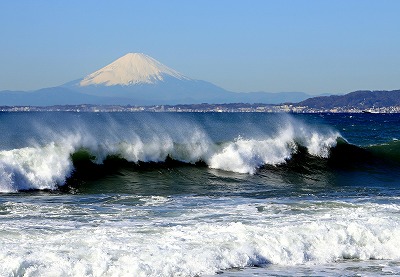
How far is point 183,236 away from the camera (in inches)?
557

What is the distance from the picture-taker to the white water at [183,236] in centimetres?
1225

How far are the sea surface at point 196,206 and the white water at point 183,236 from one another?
0.09ft

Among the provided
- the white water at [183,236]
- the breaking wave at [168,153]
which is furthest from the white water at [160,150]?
the white water at [183,236]

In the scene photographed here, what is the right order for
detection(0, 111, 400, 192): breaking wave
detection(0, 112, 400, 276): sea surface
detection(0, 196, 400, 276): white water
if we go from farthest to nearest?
detection(0, 111, 400, 192): breaking wave, detection(0, 112, 400, 276): sea surface, detection(0, 196, 400, 276): white water

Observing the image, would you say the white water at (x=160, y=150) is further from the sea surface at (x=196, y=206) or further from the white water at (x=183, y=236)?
the white water at (x=183, y=236)

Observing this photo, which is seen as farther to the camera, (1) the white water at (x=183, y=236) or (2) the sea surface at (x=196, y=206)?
(2) the sea surface at (x=196, y=206)

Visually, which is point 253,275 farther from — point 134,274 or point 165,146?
point 165,146

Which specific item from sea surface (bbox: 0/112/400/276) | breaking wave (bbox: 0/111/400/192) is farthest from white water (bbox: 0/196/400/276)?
breaking wave (bbox: 0/111/400/192)

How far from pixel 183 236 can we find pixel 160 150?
15226 millimetres

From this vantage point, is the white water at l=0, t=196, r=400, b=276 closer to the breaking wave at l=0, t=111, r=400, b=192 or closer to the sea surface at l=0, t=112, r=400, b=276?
the sea surface at l=0, t=112, r=400, b=276

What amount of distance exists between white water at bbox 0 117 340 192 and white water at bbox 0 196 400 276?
15.6 feet

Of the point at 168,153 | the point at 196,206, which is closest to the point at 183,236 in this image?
the point at 196,206

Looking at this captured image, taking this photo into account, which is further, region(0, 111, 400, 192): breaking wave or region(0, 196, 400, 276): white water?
region(0, 111, 400, 192): breaking wave

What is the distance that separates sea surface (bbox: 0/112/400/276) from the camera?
41.8 feet
